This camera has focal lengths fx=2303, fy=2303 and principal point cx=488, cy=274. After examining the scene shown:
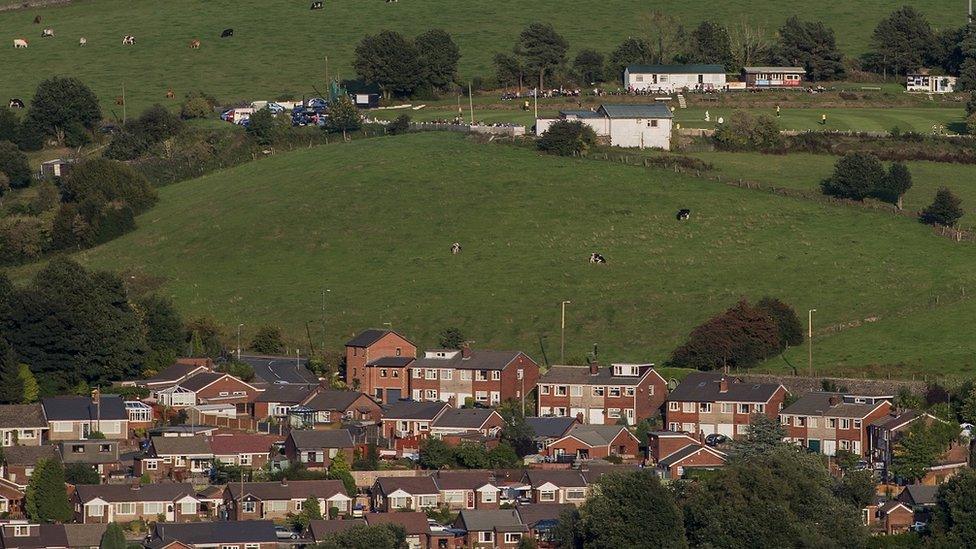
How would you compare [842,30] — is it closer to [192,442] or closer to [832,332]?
[832,332]

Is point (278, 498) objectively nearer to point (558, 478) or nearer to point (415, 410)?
point (558, 478)

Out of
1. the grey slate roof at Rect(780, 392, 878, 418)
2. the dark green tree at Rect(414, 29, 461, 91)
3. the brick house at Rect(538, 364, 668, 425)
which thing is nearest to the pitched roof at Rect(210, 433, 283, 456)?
the brick house at Rect(538, 364, 668, 425)

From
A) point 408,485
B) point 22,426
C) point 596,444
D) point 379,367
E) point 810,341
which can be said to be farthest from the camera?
point 379,367

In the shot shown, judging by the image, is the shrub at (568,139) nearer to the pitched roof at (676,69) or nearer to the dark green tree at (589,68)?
the pitched roof at (676,69)

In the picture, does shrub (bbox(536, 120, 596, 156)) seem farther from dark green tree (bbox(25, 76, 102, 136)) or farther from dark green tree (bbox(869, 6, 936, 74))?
dark green tree (bbox(869, 6, 936, 74))

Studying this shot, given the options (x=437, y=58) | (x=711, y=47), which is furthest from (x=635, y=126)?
(x=711, y=47)

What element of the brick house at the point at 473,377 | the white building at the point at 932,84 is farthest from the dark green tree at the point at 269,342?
the white building at the point at 932,84

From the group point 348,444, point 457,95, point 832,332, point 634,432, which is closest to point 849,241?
point 832,332
